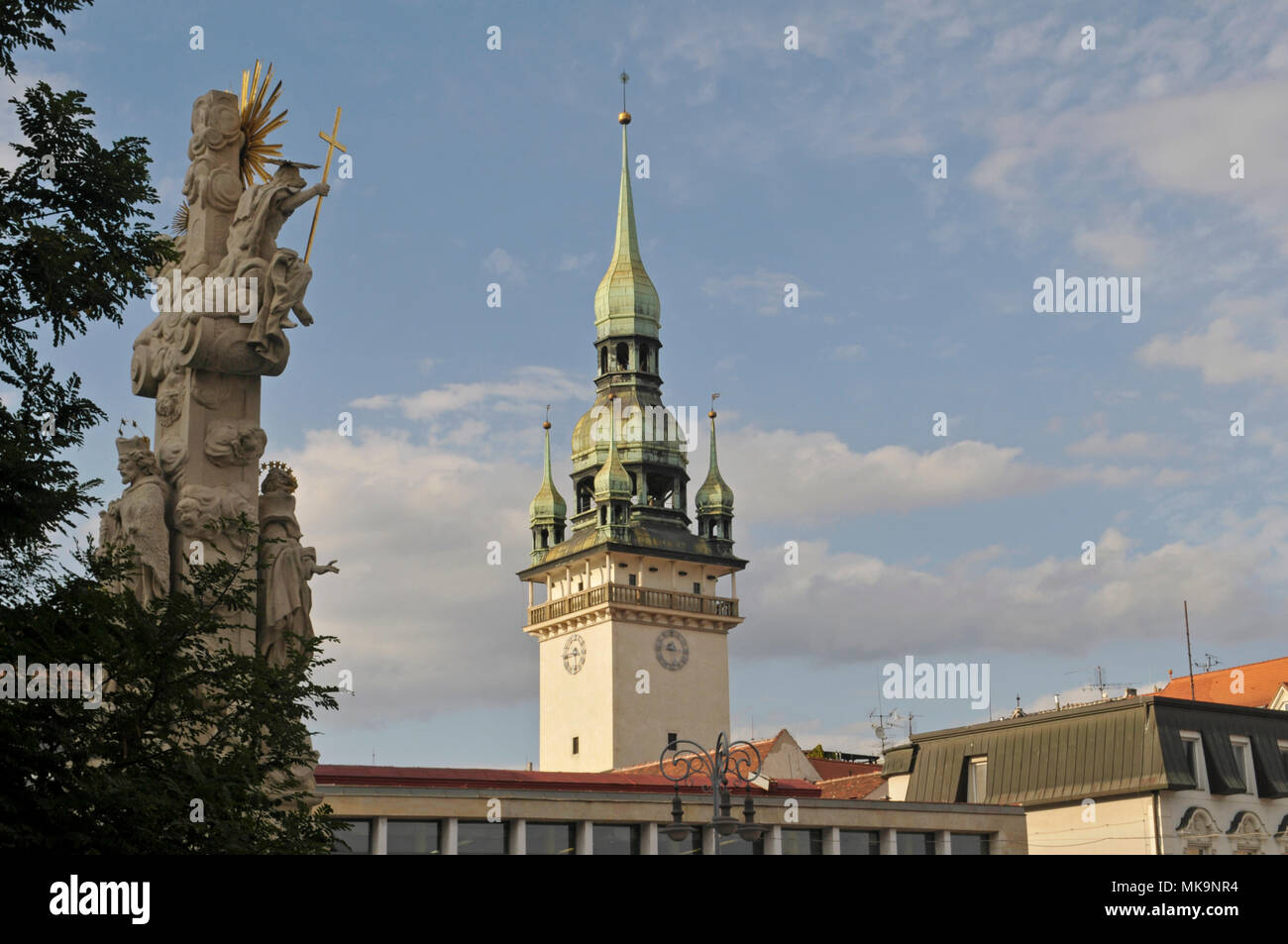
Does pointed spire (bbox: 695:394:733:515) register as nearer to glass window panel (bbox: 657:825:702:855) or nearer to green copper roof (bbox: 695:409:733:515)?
green copper roof (bbox: 695:409:733:515)

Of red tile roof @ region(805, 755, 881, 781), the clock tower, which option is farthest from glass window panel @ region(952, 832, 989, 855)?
the clock tower

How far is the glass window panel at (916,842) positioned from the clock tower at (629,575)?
52.7 meters

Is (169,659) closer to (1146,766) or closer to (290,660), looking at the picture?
(290,660)

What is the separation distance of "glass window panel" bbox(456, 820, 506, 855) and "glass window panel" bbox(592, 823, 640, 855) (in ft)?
11.3

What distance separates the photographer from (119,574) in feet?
65.9

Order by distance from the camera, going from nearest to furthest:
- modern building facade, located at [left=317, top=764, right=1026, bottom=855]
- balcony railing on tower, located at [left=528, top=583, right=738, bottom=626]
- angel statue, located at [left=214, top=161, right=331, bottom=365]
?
angel statue, located at [left=214, top=161, right=331, bottom=365] < modern building facade, located at [left=317, top=764, right=1026, bottom=855] < balcony railing on tower, located at [left=528, top=583, right=738, bottom=626]

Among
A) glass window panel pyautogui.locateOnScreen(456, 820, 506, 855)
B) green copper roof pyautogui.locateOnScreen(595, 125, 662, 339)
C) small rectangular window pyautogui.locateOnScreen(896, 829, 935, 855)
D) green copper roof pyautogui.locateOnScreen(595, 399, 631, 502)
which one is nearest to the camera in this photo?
glass window panel pyautogui.locateOnScreen(456, 820, 506, 855)

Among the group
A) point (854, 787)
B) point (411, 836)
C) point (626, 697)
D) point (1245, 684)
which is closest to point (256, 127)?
point (411, 836)

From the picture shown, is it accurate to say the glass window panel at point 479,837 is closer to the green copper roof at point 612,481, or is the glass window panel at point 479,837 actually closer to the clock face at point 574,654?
the clock face at point 574,654

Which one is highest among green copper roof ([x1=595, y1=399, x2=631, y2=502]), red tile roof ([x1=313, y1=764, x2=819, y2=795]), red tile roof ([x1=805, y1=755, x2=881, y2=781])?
green copper roof ([x1=595, y1=399, x2=631, y2=502])

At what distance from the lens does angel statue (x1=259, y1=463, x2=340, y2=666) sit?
2252cm

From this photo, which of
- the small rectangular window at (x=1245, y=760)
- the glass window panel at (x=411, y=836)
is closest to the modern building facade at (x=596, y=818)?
the glass window panel at (x=411, y=836)

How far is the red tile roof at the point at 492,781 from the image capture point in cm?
5403
